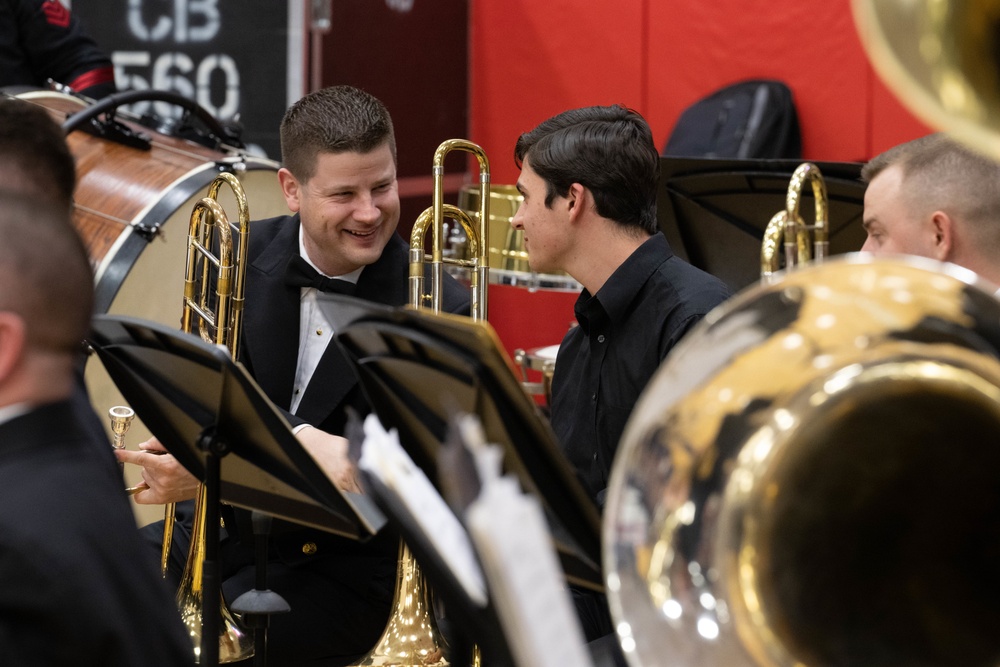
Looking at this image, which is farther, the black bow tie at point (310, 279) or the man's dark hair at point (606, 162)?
the black bow tie at point (310, 279)

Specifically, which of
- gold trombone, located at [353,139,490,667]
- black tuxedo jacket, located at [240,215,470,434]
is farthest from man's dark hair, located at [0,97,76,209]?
black tuxedo jacket, located at [240,215,470,434]

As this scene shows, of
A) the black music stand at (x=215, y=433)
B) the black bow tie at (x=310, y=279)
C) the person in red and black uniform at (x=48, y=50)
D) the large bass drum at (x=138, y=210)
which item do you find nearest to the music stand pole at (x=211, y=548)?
the black music stand at (x=215, y=433)

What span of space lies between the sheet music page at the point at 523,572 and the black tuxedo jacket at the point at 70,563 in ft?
1.97

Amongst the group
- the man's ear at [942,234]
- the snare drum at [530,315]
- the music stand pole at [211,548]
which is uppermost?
the man's ear at [942,234]

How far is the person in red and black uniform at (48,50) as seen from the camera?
4.09 metres

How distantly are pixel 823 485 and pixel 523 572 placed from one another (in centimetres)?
53

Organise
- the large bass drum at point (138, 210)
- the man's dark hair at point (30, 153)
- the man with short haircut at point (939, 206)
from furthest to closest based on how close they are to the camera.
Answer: the large bass drum at point (138, 210), the man with short haircut at point (939, 206), the man's dark hair at point (30, 153)

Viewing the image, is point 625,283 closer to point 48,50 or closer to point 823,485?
point 823,485

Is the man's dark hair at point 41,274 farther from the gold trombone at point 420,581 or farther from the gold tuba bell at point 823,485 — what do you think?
the gold trombone at point 420,581

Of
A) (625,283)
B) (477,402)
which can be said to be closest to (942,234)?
(625,283)

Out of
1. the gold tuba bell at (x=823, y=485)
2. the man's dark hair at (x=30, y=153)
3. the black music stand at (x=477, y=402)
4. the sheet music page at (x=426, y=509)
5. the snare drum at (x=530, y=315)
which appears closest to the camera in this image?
the sheet music page at (x=426, y=509)

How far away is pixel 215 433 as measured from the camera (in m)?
1.84

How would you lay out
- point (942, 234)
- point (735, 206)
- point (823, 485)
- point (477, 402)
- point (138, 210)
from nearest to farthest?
point (823, 485)
point (477, 402)
point (942, 234)
point (735, 206)
point (138, 210)

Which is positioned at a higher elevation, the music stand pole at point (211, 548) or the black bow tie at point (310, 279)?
the black bow tie at point (310, 279)
